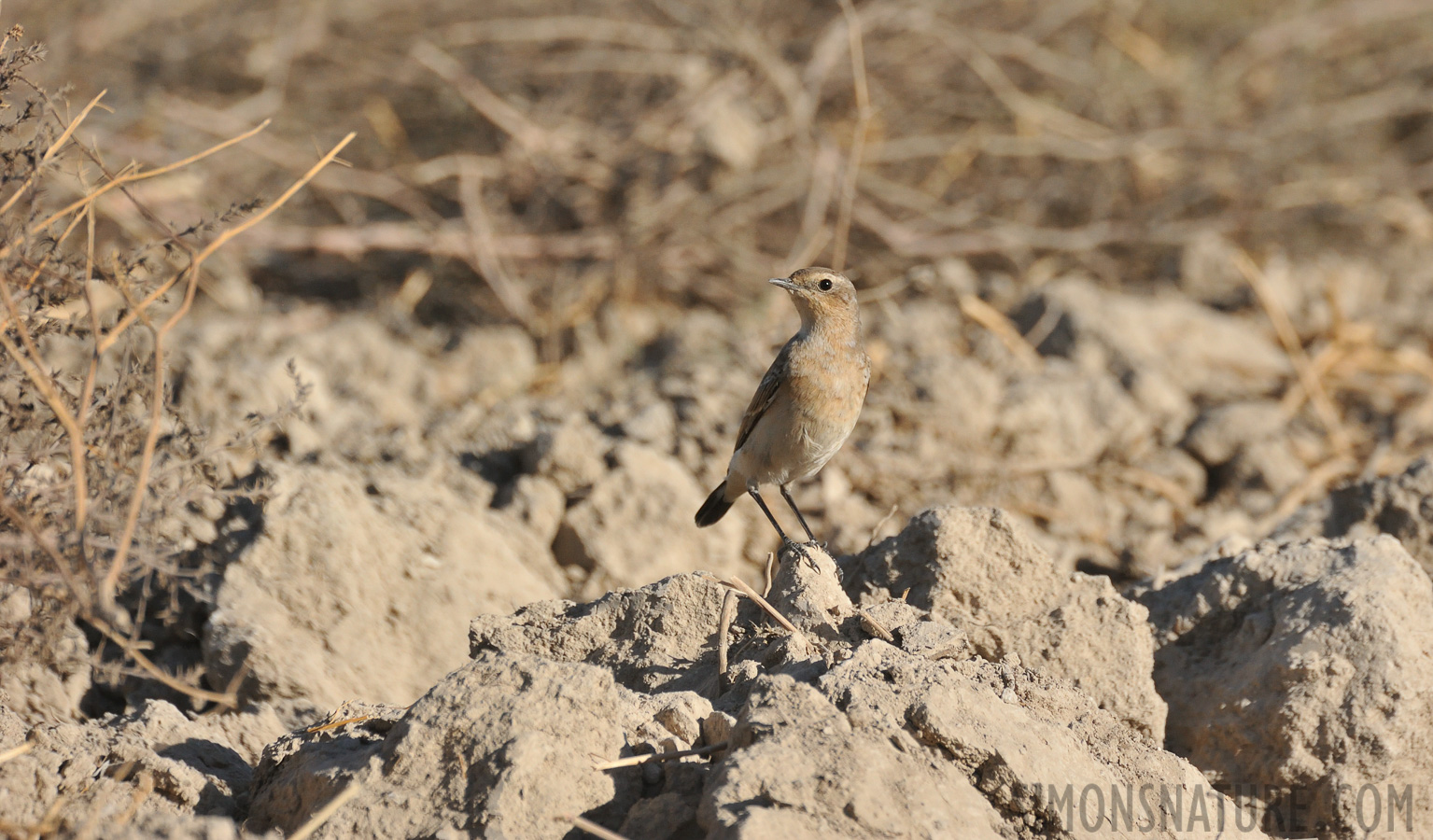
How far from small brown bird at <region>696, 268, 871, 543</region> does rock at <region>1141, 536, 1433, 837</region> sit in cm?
166

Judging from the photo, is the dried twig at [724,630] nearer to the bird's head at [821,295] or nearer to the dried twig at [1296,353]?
the bird's head at [821,295]

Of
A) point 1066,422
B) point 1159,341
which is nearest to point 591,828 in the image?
point 1066,422

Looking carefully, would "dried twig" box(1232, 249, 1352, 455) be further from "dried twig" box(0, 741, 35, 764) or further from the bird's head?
"dried twig" box(0, 741, 35, 764)

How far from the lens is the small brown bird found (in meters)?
5.04

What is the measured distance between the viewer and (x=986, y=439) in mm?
7008

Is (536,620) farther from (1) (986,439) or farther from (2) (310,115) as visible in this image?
(2) (310,115)

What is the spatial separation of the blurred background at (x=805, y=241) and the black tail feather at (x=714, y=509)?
10.2 inches

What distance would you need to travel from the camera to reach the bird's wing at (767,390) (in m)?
5.16

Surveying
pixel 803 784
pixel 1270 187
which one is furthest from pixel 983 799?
pixel 1270 187

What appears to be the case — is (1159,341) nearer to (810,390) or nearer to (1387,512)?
(1387,512)

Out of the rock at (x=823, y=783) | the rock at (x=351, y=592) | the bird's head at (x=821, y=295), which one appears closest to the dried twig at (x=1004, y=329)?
the bird's head at (x=821, y=295)

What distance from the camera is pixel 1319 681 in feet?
11.7

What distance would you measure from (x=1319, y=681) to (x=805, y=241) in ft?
18.3

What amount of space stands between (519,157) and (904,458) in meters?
3.94
